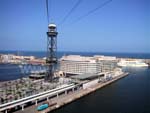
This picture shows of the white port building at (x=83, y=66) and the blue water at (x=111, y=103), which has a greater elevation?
the white port building at (x=83, y=66)

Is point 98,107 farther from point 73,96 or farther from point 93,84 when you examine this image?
point 93,84

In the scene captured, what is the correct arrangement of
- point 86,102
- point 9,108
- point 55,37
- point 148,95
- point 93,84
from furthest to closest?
1. point 93,84
2. point 55,37
3. point 148,95
4. point 86,102
5. point 9,108

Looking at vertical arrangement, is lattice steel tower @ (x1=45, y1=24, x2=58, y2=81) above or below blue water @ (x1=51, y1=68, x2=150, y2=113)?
above

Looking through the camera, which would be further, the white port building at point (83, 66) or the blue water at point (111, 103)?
the white port building at point (83, 66)

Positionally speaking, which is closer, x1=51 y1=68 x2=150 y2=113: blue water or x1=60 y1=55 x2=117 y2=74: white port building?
x1=51 y1=68 x2=150 y2=113: blue water

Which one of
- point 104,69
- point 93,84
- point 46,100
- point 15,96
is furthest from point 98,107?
point 104,69

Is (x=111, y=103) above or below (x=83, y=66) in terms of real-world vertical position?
below

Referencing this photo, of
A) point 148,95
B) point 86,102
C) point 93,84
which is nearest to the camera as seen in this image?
point 86,102

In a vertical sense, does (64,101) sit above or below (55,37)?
below

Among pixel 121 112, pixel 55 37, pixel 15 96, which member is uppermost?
pixel 55 37

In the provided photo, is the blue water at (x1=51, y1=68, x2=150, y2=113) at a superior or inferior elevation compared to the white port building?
inferior

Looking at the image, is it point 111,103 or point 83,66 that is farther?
point 83,66
